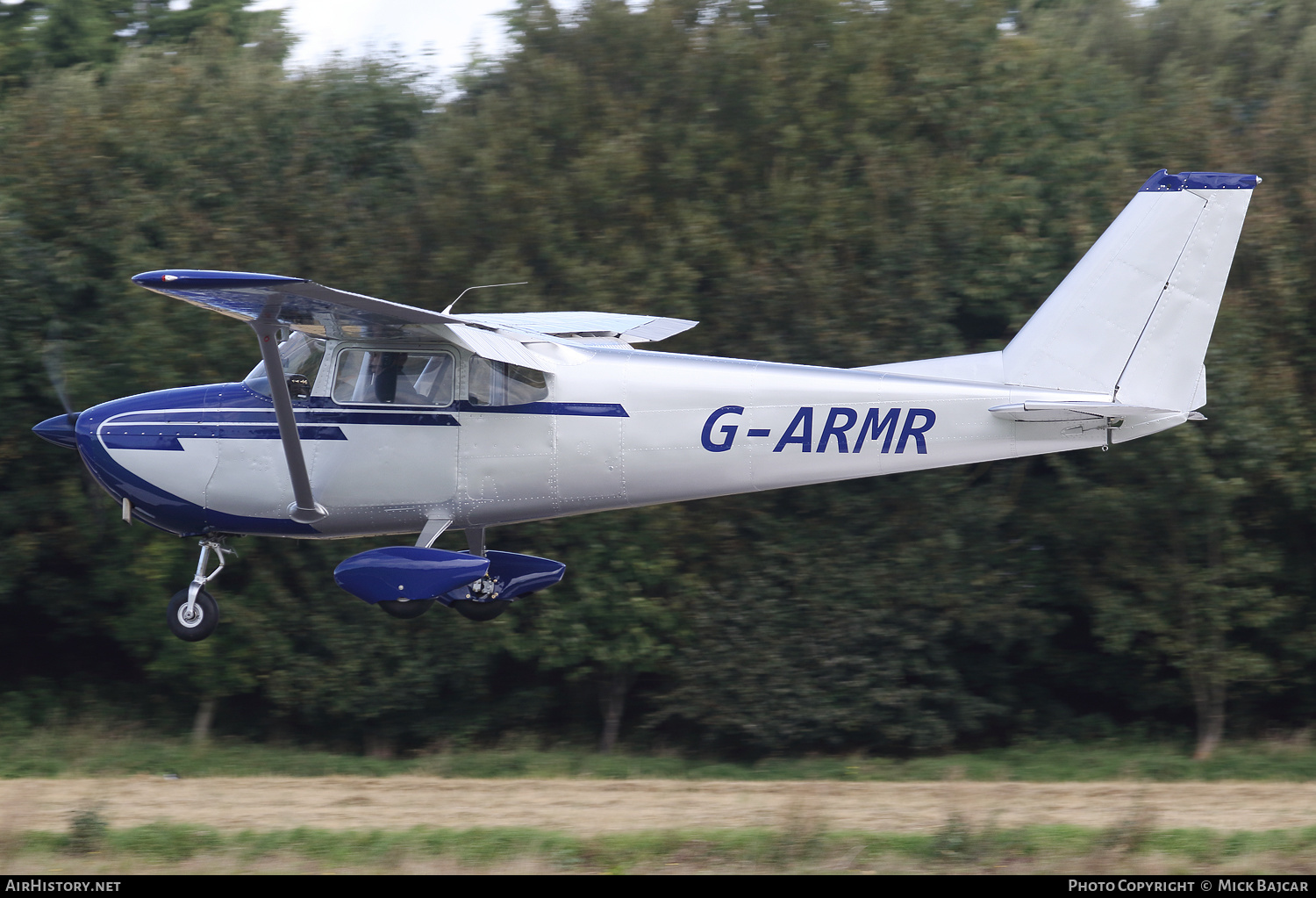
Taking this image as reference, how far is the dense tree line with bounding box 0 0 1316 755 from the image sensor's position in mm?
16938

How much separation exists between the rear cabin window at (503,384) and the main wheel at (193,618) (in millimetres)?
3015

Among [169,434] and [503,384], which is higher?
[503,384]

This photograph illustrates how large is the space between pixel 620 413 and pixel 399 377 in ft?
6.07

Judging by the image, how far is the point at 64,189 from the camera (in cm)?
1862

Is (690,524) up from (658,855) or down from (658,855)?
down

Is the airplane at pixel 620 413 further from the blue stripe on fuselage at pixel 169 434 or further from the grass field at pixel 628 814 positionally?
the grass field at pixel 628 814

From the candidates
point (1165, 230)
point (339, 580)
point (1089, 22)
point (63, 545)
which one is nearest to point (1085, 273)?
point (1165, 230)

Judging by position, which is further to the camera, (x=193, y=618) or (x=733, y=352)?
(x=733, y=352)

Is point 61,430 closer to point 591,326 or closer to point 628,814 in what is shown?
point 591,326

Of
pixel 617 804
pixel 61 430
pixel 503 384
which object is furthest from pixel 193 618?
pixel 617 804

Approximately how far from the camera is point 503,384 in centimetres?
1012
